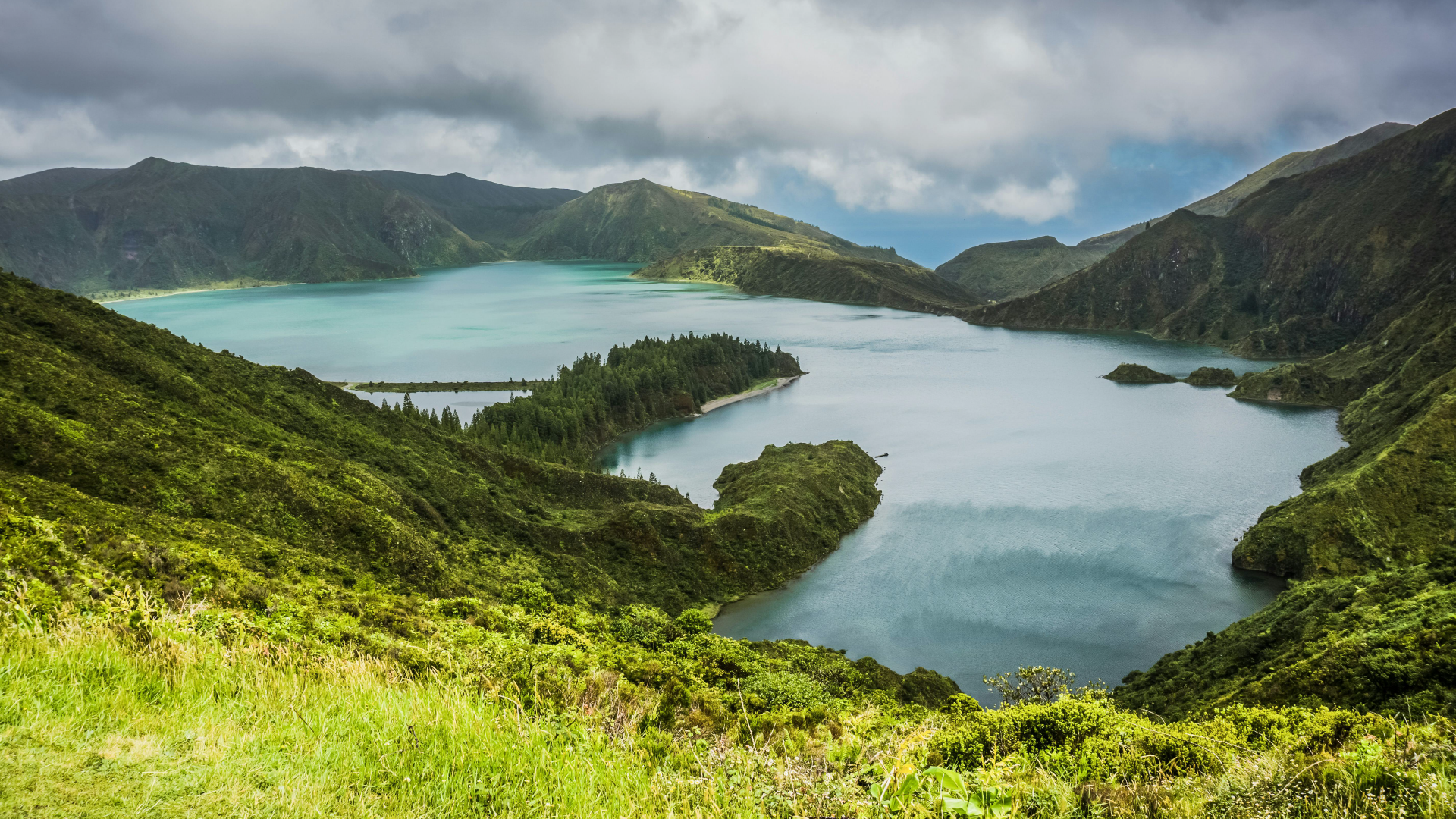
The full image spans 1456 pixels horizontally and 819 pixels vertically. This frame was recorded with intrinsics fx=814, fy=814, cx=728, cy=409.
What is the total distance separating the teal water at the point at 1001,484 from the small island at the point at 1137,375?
4716 mm

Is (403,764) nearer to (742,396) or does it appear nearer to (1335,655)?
(1335,655)

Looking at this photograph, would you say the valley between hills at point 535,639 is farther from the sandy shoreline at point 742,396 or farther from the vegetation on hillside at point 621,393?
the sandy shoreline at point 742,396

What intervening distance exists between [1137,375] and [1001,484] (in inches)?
2882

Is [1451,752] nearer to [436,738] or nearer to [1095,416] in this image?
[436,738]

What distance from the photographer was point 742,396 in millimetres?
120000

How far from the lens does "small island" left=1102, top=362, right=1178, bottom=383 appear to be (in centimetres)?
13012

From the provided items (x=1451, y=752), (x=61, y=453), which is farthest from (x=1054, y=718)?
(x=61, y=453)

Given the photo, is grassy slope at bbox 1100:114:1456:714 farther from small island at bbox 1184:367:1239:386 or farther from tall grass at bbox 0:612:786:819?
tall grass at bbox 0:612:786:819

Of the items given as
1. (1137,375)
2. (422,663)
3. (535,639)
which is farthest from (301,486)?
(1137,375)

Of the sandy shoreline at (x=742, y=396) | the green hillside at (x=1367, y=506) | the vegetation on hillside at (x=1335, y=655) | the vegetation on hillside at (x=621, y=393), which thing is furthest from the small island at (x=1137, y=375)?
the vegetation on hillside at (x=1335, y=655)

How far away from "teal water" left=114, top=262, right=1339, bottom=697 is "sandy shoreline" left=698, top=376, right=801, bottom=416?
2.13 metres

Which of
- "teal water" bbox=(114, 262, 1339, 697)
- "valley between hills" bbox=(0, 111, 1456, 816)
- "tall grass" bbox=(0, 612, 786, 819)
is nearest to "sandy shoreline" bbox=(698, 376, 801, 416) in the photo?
"teal water" bbox=(114, 262, 1339, 697)

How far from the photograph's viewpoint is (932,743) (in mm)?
13648

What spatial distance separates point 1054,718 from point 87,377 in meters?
32.4
